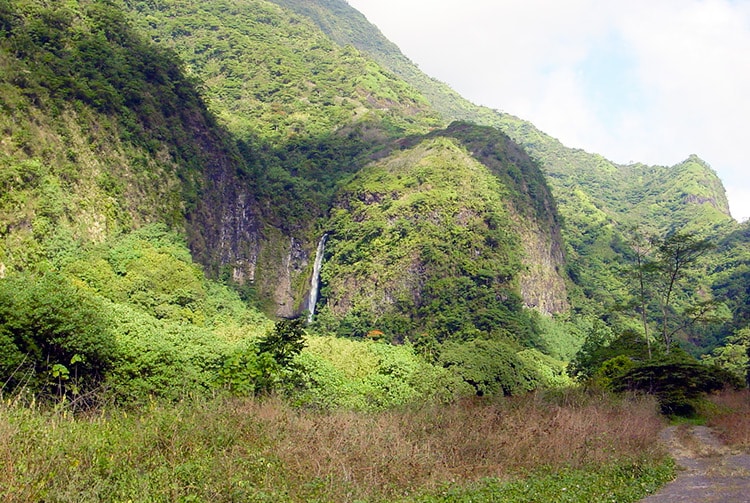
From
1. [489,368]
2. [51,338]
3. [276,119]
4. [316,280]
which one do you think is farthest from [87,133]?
[276,119]

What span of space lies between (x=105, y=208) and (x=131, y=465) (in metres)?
28.4

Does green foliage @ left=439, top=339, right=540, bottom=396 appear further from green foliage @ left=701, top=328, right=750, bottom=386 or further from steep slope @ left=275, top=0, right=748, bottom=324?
steep slope @ left=275, top=0, right=748, bottom=324

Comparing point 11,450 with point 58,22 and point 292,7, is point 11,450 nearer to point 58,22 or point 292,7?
point 58,22

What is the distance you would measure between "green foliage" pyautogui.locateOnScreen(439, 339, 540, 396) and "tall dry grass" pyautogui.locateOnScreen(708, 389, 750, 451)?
28.1 feet

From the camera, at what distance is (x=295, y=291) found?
50500 mm

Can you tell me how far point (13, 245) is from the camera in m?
25.4

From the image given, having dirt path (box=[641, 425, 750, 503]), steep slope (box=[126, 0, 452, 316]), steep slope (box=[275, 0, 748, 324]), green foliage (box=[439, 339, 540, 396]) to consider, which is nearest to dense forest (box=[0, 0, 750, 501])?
green foliage (box=[439, 339, 540, 396])

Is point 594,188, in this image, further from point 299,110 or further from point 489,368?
point 489,368

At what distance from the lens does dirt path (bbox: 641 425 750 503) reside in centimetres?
947

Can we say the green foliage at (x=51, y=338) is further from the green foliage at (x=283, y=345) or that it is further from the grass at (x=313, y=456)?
the grass at (x=313, y=456)

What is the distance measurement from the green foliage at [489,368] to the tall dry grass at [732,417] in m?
8.58

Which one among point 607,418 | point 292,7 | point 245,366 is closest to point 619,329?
point 607,418

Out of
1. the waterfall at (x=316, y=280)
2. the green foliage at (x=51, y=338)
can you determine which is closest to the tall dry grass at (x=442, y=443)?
the green foliage at (x=51, y=338)

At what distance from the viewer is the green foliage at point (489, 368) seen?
93.0ft
